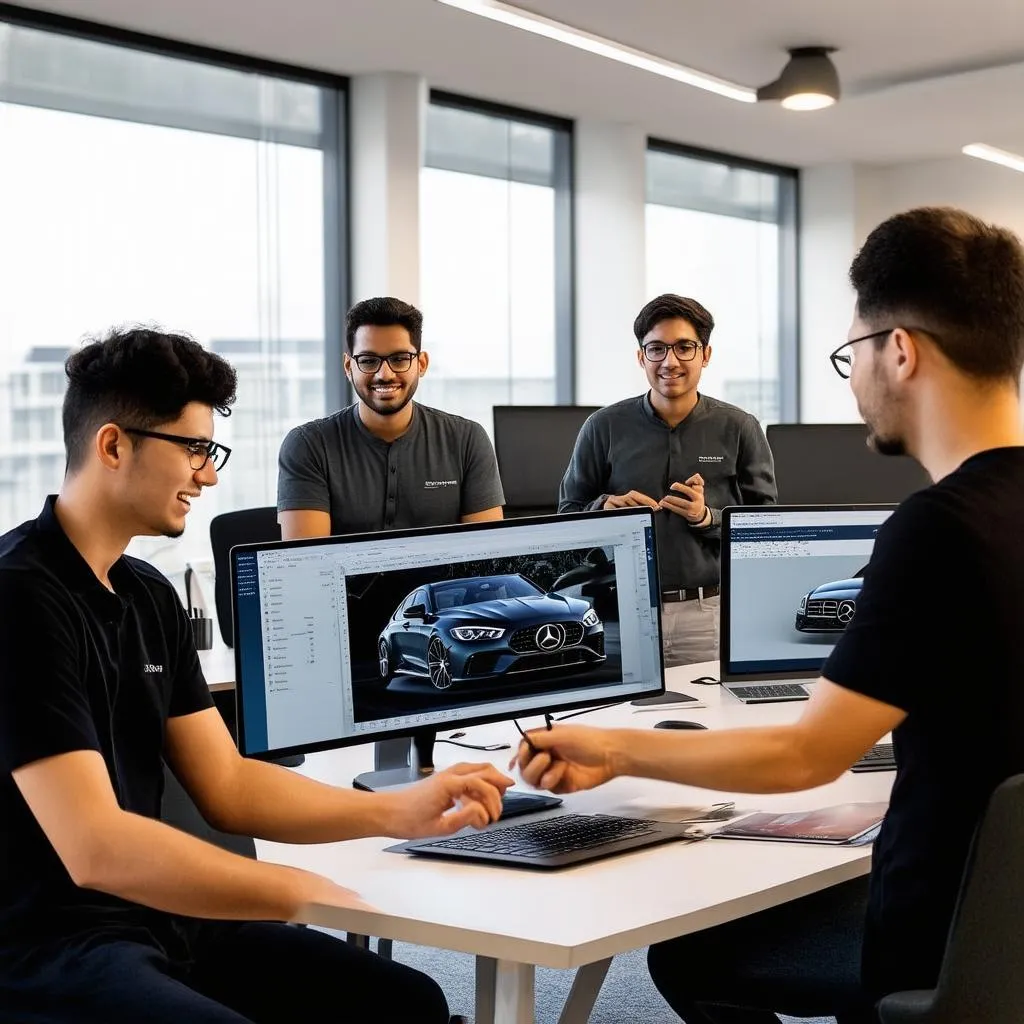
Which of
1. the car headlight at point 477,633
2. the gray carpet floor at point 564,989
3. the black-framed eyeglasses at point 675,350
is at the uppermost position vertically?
the black-framed eyeglasses at point 675,350

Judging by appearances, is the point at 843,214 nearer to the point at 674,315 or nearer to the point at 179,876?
the point at 674,315

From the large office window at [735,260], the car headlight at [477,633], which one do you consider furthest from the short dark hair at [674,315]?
the large office window at [735,260]

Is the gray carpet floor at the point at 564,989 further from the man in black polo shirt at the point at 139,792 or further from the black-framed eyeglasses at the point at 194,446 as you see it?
the black-framed eyeglasses at the point at 194,446

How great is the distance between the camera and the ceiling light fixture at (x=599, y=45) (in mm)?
4766

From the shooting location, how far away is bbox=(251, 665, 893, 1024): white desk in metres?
1.60

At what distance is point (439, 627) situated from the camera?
2.16 metres

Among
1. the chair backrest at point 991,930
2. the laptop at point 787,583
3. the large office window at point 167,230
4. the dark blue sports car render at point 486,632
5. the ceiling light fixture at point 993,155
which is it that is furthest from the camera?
the ceiling light fixture at point 993,155

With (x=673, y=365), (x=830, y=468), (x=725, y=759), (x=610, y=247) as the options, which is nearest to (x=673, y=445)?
(x=673, y=365)

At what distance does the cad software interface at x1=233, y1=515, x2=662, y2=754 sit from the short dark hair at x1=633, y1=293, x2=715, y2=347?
1.71 m

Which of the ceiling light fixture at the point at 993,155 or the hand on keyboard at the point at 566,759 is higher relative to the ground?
the ceiling light fixture at the point at 993,155

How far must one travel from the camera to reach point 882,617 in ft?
4.92

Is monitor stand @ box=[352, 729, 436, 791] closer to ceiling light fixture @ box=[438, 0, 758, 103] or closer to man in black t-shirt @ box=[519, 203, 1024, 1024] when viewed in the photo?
man in black t-shirt @ box=[519, 203, 1024, 1024]

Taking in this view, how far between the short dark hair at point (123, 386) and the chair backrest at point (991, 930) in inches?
45.0

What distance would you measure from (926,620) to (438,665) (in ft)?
2.95
